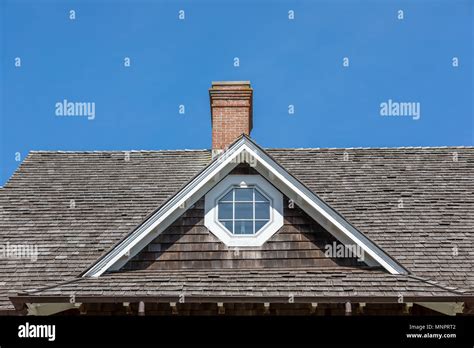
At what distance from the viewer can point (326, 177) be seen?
663 inches

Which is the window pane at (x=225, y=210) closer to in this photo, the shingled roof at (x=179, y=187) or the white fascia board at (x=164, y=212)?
the white fascia board at (x=164, y=212)

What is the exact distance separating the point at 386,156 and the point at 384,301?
7.88m

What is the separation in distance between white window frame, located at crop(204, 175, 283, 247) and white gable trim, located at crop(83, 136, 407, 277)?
13 centimetres

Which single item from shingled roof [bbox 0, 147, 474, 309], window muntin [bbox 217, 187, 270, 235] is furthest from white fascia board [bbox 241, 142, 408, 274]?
window muntin [bbox 217, 187, 270, 235]

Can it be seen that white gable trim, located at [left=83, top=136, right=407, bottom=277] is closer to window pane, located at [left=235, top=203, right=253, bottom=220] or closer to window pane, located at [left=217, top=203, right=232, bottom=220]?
window pane, located at [left=217, top=203, right=232, bottom=220]

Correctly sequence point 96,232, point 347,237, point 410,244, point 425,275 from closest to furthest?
point 347,237 < point 425,275 < point 410,244 < point 96,232

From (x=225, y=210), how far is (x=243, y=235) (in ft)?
1.94

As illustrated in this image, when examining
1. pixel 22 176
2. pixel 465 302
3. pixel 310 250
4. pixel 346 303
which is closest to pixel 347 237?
pixel 310 250

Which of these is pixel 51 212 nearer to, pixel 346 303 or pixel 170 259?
pixel 170 259

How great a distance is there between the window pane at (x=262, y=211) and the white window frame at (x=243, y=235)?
0.09 m

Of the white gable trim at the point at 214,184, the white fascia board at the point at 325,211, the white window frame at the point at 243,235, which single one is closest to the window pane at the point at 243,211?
the white window frame at the point at 243,235

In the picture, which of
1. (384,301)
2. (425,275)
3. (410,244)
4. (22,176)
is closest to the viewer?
(384,301)

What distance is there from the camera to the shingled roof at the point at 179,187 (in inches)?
531

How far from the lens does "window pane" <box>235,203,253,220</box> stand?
12.7 metres
